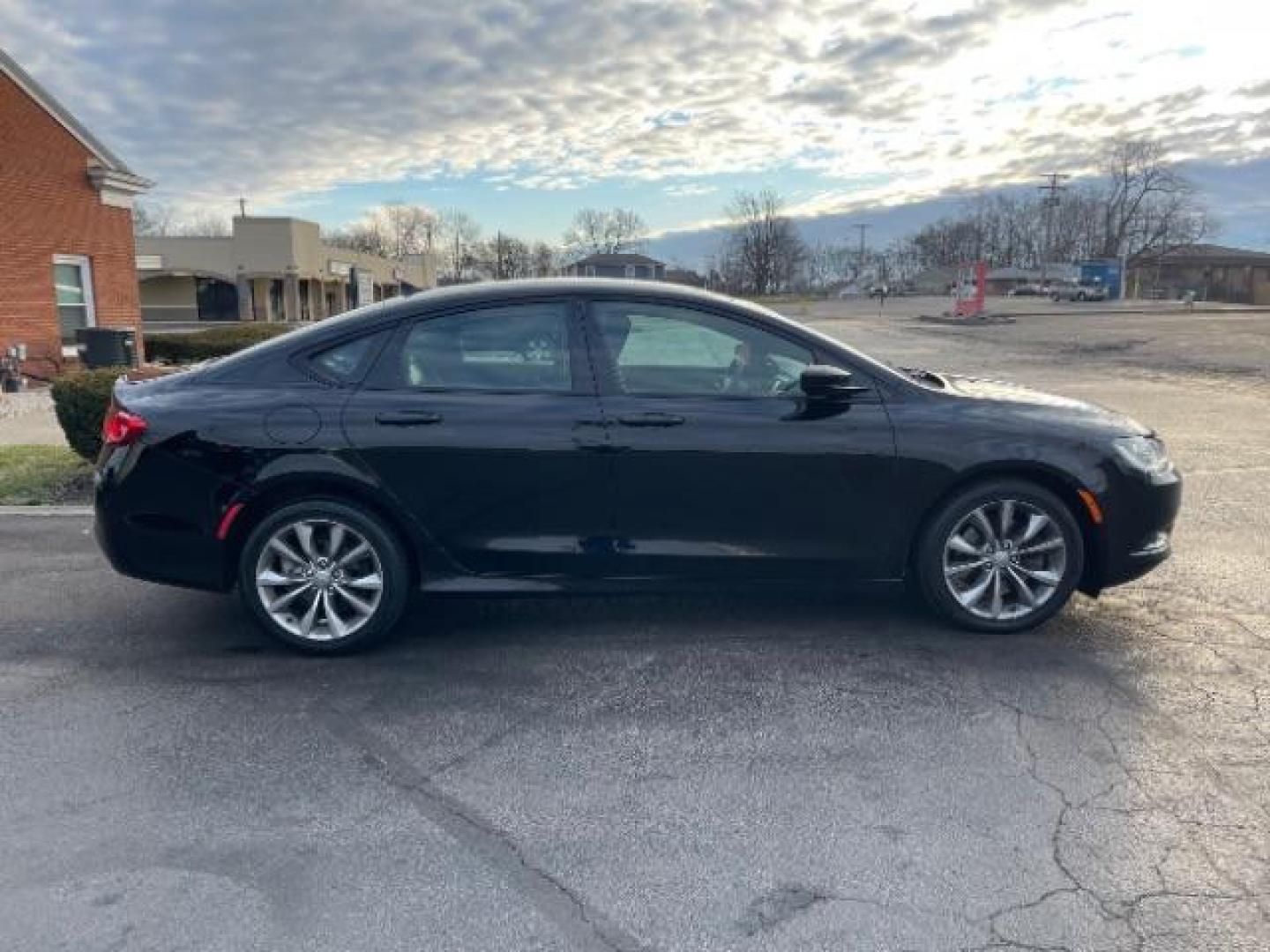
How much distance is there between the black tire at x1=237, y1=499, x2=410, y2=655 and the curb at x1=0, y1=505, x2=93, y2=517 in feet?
11.3

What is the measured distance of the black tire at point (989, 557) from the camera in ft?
13.8

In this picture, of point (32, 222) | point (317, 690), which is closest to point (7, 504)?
point (317, 690)

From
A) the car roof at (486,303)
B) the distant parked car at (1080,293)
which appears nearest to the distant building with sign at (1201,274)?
the distant parked car at (1080,293)

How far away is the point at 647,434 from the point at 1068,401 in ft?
7.44

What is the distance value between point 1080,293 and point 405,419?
7955 cm

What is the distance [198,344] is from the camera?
20.8 m

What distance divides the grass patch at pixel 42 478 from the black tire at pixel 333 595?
3973mm

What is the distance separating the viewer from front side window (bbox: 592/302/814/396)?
13.7 ft

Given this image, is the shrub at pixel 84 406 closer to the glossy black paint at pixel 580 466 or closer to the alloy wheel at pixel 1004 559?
the glossy black paint at pixel 580 466

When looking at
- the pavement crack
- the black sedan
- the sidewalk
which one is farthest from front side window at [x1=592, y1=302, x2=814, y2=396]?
the sidewalk

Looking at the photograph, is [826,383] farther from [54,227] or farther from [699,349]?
[54,227]

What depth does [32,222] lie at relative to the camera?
1531cm

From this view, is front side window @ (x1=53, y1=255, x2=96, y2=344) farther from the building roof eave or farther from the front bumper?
the front bumper

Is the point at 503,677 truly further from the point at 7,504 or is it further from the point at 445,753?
the point at 7,504
